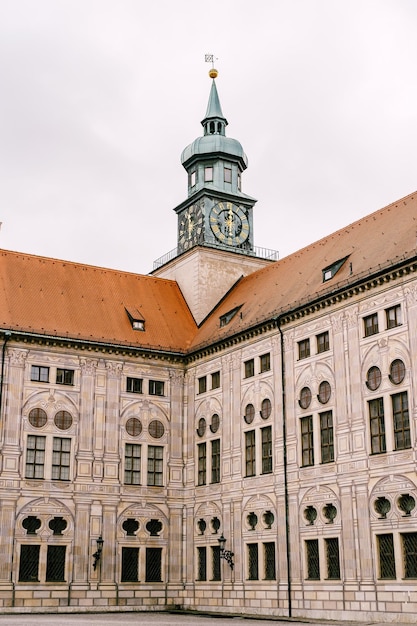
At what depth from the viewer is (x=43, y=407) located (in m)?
47.7

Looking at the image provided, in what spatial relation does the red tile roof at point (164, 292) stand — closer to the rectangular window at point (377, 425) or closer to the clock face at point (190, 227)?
the clock face at point (190, 227)

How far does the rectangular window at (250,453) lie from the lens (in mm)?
45469

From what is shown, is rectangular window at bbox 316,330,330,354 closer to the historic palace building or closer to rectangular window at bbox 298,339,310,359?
A: the historic palace building

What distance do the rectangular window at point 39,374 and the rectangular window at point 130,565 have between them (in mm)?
10150

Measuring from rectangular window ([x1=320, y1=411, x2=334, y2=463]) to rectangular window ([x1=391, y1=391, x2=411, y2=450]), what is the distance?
4251 millimetres

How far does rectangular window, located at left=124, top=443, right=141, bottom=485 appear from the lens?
49.2m

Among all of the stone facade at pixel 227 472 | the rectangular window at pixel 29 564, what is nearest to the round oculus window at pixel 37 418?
the stone facade at pixel 227 472

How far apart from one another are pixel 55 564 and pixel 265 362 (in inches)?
592

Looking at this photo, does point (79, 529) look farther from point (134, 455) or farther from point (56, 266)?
point (56, 266)

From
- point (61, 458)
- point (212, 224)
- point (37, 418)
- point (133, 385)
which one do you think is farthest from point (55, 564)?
point (212, 224)

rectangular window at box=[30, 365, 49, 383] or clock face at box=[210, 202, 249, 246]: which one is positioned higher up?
clock face at box=[210, 202, 249, 246]

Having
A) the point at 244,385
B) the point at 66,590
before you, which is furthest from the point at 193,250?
the point at 66,590

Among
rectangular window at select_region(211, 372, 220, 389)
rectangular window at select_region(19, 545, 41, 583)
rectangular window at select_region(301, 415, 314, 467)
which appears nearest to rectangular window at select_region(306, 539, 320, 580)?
rectangular window at select_region(301, 415, 314, 467)

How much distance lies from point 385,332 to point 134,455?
1783cm
